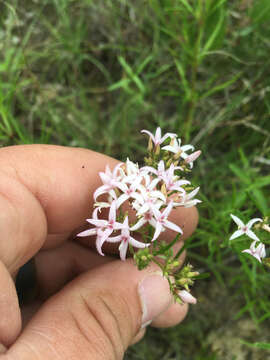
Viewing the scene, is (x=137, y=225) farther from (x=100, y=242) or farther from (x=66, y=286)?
(x=66, y=286)

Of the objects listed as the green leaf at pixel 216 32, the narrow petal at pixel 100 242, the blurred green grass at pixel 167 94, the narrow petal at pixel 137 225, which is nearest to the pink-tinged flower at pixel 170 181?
the narrow petal at pixel 137 225

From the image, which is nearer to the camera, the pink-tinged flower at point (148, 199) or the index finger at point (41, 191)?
the pink-tinged flower at point (148, 199)

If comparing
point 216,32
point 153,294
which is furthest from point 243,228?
point 216,32

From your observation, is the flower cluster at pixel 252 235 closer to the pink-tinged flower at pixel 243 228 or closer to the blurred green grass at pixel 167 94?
the pink-tinged flower at pixel 243 228

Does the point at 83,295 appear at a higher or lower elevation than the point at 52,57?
lower

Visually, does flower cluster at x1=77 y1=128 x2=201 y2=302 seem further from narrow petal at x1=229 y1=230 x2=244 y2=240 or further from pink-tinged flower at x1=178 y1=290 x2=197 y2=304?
narrow petal at x1=229 y1=230 x2=244 y2=240

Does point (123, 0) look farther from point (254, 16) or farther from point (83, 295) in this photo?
point (83, 295)

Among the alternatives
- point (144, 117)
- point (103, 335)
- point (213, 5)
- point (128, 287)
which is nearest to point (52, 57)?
point (144, 117)
